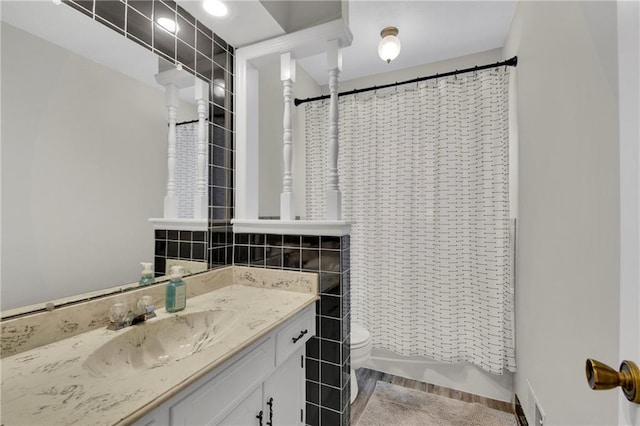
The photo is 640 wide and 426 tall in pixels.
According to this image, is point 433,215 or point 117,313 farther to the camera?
point 433,215

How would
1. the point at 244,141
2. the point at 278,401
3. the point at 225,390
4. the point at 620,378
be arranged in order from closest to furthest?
1. the point at 620,378
2. the point at 225,390
3. the point at 278,401
4. the point at 244,141

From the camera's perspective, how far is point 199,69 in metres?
1.38

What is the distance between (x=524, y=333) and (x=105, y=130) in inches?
88.6

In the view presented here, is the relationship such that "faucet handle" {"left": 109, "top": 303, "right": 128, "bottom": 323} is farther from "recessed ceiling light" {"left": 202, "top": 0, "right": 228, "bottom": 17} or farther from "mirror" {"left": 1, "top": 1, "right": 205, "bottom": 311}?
"recessed ceiling light" {"left": 202, "top": 0, "right": 228, "bottom": 17}

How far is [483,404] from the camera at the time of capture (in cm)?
185

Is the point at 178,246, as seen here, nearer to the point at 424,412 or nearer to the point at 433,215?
the point at 433,215

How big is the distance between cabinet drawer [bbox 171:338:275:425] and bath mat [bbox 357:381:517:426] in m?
1.16

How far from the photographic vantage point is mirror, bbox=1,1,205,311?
76 centimetres

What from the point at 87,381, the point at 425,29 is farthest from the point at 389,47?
the point at 87,381

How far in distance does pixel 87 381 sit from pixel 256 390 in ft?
1.62

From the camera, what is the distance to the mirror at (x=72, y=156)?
2.50 feet

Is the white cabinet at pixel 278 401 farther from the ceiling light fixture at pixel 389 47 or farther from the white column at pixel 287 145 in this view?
the ceiling light fixture at pixel 389 47

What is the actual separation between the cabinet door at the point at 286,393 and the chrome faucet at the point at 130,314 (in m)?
0.50

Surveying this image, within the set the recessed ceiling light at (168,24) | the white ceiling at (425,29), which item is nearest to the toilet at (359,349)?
the recessed ceiling light at (168,24)
